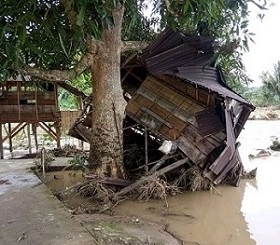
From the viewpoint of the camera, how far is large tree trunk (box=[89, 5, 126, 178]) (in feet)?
23.1

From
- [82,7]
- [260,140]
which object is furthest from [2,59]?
[260,140]

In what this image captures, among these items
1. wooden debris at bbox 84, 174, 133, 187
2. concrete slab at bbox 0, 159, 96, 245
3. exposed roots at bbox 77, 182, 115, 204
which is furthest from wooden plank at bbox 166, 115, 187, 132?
concrete slab at bbox 0, 159, 96, 245

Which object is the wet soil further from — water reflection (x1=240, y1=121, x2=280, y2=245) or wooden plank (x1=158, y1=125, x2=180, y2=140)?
wooden plank (x1=158, y1=125, x2=180, y2=140)

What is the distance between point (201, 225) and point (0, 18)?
179 inches

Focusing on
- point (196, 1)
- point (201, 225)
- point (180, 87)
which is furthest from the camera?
point (180, 87)

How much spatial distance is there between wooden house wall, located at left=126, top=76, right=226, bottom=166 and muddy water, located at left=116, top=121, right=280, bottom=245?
3.38 ft

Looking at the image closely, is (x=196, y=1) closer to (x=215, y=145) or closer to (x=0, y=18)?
(x=0, y=18)

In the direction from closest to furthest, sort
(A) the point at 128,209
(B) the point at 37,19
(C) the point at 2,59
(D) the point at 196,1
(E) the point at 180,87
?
(D) the point at 196,1, (B) the point at 37,19, (C) the point at 2,59, (A) the point at 128,209, (E) the point at 180,87

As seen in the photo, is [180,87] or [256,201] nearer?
[256,201]

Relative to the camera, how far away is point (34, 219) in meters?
4.76

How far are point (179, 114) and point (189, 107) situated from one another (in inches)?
10.6

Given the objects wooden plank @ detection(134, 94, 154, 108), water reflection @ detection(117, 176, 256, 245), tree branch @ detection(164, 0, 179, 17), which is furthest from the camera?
wooden plank @ detection(134, 94, 154, 108)

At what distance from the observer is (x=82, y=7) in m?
4.17

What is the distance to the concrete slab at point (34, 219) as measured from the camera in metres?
4.08
